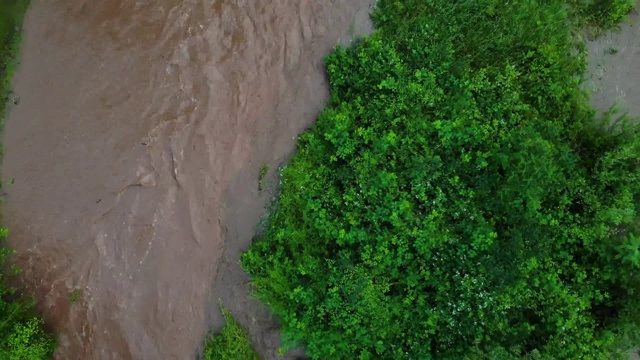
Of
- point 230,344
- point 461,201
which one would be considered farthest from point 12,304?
point 461,201

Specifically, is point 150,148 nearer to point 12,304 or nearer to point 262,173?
point 262,173

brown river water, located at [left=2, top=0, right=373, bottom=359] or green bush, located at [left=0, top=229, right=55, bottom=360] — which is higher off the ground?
brown river water, located at [left=2, top=0, right=373, bottom=359]

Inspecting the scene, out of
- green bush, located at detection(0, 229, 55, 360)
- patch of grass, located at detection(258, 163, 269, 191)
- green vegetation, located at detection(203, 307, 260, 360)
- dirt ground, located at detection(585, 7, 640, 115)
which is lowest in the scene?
green bush, located at detection(0, 229, 55, 360)

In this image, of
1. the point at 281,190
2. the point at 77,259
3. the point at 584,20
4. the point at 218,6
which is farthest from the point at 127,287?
the point at 584,20

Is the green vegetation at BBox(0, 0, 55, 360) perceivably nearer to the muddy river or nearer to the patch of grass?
the muddy river

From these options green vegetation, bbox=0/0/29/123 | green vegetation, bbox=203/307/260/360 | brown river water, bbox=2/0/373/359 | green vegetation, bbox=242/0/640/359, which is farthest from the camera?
green vegetation, bbox=0/0/29/123

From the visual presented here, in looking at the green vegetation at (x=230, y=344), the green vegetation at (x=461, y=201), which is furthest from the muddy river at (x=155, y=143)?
the green vegetation at (x=461, y=201)

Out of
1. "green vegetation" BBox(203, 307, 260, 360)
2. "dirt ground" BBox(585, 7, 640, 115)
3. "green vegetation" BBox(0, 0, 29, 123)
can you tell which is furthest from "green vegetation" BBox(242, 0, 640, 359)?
"green vegetation" BBox(0, 0, 29, 123)
